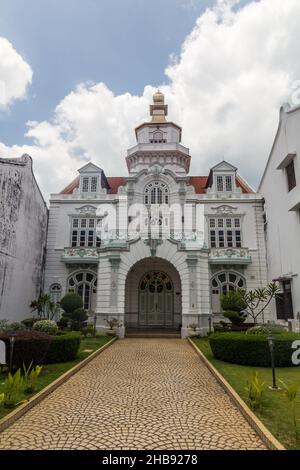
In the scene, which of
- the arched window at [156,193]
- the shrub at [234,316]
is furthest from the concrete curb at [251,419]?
the arched window at [156,193]

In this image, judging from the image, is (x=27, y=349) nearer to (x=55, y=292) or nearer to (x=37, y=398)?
(x=37, y=398)

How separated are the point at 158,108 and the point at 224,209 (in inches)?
548

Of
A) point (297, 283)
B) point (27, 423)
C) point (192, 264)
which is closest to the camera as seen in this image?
point (27, 423)

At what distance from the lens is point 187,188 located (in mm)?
25688

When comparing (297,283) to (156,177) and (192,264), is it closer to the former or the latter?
(192,264)

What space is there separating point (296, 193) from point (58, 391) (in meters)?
16.7

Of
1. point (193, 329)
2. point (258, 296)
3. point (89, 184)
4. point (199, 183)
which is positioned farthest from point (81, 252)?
point (258, 296)

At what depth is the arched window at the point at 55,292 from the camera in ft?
79.8

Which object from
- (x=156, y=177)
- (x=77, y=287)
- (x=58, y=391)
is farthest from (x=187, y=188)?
(x=58, y=391)

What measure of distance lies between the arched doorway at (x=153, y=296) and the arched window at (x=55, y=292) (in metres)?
5.70

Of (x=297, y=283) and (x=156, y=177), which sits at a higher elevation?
(x=156, y=177)

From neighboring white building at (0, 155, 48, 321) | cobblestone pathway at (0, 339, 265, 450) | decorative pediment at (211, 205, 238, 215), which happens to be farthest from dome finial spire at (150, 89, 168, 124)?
cobblestone pathway at (0, 339, 265, 450)

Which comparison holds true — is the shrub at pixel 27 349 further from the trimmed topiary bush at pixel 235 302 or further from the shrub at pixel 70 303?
the trimmed topiary bush at pixel 235 302

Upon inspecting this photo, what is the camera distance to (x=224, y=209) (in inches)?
1014
